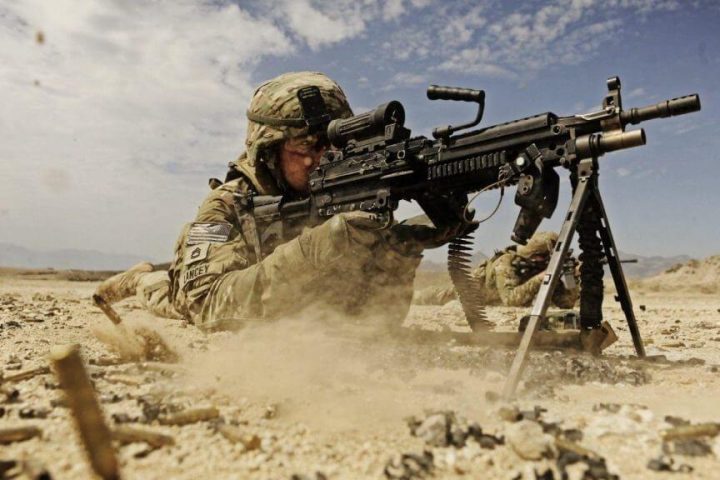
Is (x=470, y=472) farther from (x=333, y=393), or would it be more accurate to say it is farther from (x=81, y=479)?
(x=81, y=479)

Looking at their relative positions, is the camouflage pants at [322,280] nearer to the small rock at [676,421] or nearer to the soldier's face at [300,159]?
the soldier's face at [300,159]

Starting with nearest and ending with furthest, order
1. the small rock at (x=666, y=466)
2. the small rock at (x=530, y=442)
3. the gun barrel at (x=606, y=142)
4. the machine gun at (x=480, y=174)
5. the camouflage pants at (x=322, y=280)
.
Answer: the small rock at (x=666, y=466) → the small rock at (x=530, y=442) → the gun barrel at (x=606, y=142) → the machine gun at (x=480, y=174) → the camouflage pants at (x=322, y=280)

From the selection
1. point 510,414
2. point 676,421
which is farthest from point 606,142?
point 510,414

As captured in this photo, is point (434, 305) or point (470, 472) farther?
point (434, 305)

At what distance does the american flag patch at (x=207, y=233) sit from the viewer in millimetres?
5098

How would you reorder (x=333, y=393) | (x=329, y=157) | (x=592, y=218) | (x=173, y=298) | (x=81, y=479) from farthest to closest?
1. (x=173, y=298)
2. (x=329, y=157)
3. (x=592, y=218)
4. (x=333, y=393)
5. (x=81, y=479)

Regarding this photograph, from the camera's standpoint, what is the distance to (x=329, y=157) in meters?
4.88

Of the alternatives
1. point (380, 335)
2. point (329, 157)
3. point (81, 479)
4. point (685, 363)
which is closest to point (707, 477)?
point (81, 479)

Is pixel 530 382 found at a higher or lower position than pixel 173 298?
lower

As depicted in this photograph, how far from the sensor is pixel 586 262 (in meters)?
3.81

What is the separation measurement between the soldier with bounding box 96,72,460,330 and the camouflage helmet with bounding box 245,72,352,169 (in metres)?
0.01

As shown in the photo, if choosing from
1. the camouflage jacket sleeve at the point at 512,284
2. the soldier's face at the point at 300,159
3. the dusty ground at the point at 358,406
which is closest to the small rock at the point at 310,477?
the dusty ground at the point at 358,406

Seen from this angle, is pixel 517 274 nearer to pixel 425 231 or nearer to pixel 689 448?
pixel 425 231

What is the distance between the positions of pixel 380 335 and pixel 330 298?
58cm
